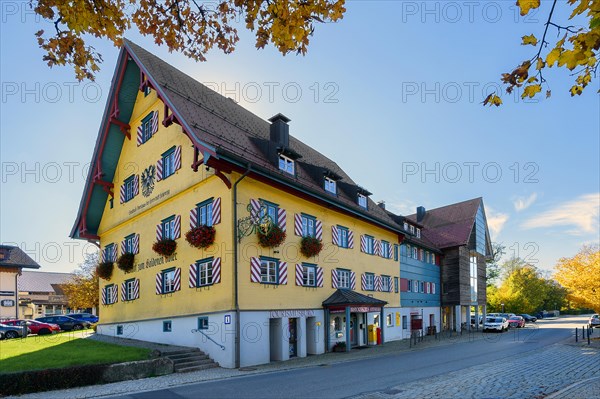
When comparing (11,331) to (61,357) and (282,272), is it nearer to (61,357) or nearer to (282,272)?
(61,357)

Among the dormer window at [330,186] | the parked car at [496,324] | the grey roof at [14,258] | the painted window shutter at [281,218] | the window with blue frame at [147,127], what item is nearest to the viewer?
the painted window shutter at [281,218]

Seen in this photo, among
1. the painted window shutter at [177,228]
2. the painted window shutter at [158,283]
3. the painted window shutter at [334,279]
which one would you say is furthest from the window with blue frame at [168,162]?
the painted window shutter at [334,279]

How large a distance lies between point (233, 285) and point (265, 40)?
44.0 feet

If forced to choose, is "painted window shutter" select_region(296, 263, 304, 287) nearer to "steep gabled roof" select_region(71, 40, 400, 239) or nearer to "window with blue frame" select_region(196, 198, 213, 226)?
"steep gabled roof" select_region(71, 40, 400, 239)

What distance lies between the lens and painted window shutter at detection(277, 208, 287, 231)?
21.4m

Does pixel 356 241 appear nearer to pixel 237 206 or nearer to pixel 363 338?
pixel 363 338

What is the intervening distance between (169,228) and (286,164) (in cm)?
648

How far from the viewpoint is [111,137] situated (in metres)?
26.6

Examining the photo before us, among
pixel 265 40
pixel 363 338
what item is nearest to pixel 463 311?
pixel 363 338

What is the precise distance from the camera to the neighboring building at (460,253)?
141ft

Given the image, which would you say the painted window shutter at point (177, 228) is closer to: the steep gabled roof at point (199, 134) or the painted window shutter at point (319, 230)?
the steep gabled roof at point (199, 134)

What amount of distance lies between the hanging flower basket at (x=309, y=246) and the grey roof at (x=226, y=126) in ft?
7.94

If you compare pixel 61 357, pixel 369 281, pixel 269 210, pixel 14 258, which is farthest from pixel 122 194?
pixel 14 258

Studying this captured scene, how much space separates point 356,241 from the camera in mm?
27859
